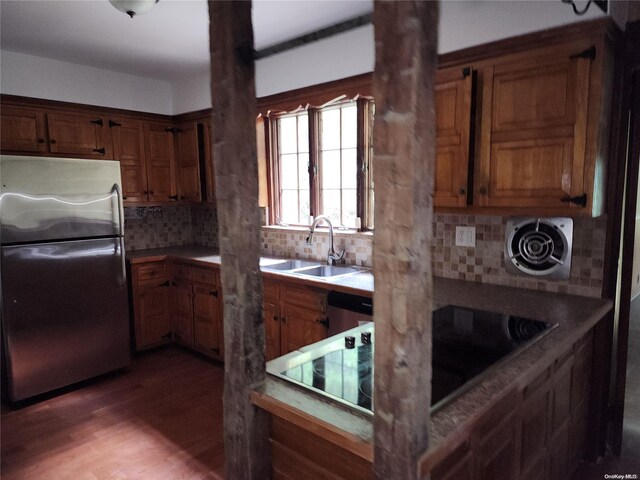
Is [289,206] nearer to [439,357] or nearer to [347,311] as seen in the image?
[347,311]

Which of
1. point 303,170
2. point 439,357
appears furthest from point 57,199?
point 439,357

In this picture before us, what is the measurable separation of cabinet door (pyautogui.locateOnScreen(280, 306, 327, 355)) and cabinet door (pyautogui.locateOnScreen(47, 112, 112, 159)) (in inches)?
83.2

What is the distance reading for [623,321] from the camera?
2.23 meters

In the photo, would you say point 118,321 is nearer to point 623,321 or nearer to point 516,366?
point 516,366

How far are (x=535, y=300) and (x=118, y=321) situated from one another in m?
2.91

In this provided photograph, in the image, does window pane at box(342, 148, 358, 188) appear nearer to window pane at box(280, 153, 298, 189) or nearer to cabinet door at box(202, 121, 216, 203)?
window pane at box(280, 153, 298, 189)

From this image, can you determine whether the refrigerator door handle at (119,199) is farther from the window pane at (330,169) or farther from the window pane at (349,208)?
the window pane at (349,208)

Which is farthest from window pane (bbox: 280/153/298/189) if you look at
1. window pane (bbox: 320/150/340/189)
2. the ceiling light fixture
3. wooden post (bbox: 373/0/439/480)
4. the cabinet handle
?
wooden post (bbox: 373/0/439/480)

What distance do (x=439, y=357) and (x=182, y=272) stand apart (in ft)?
9.05

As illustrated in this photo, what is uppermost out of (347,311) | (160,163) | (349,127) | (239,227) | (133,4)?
(133,4)

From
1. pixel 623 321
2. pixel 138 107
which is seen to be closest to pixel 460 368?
pixel 623 321

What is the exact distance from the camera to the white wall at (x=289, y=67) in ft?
6.56

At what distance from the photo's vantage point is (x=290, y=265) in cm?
335

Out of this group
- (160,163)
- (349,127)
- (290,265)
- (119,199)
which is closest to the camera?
(349,127)
